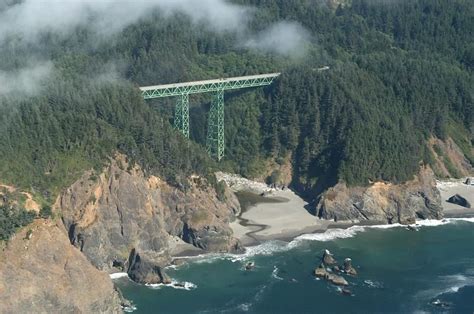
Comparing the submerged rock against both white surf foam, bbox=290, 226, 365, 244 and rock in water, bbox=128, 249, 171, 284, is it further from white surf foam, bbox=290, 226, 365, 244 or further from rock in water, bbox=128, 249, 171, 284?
white surf foam, bbox=290, 226, 365, 244

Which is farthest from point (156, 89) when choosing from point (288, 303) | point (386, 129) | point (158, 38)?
point (288, 303)

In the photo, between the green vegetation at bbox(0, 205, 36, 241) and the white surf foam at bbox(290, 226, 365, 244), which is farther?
the white surf foam at bbox(290, 226, 365, 244)

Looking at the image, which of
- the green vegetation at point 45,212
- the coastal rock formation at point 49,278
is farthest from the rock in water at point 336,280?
the green vegetation at point 45,212

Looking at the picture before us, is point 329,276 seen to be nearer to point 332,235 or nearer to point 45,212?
point 332,235

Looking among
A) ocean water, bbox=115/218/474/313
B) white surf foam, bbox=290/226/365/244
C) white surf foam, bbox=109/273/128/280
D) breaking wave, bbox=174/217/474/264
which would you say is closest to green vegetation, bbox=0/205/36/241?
white surf foam, bbox=109/273/128/280

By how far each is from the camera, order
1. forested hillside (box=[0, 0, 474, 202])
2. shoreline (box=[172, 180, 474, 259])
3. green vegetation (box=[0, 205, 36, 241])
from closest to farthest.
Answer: green vegetation (box=[0, 205, 36, 241])
forested hillside (box=[0, 0, 474, 202])
shoreline (box=[172, 180, 474, 259])

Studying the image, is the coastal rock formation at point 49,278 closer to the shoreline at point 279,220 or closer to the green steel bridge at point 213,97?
the shoreline at point 279,220

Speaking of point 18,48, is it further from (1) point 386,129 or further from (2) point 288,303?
(2) point 288,303
